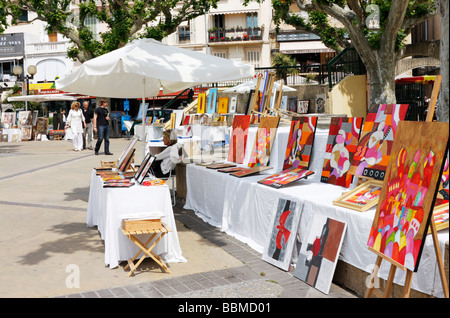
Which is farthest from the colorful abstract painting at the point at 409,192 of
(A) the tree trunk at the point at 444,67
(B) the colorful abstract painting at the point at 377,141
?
(A) the tree trunk at the point at 444,67

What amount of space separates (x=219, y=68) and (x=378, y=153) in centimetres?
325

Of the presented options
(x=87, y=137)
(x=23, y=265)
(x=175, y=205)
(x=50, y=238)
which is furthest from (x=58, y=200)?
(x=87, y=137)

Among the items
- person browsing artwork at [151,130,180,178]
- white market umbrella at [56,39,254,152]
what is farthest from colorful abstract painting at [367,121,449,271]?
person browsing artwork at [151,130,180,178]

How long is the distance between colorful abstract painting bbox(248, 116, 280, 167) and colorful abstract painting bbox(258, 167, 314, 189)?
0.86 meters

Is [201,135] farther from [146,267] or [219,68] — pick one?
[146,267]

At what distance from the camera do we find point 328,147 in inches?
226

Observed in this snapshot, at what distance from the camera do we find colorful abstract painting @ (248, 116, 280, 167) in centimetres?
698

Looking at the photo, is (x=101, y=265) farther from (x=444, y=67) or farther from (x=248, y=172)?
(x=444, y=67)

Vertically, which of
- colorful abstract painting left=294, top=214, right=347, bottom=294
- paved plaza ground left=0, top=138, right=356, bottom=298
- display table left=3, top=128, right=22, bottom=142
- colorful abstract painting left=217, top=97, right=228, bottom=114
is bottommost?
paved plaza ground left=0, top=138, right=356, bottom=298

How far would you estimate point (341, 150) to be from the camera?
550cm

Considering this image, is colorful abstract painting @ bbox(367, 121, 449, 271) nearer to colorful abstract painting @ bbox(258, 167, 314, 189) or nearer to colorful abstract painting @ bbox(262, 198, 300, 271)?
colorful abstract painting @ bbox(262, 198, 300, 271)

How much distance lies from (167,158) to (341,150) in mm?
3547

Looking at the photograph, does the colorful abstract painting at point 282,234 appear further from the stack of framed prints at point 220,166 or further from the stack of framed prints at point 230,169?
the stack of framed prints at point 220,166
